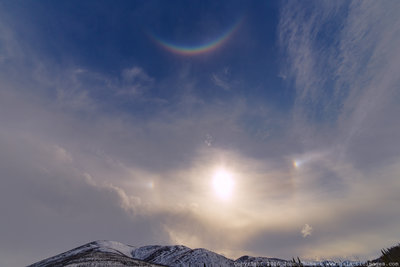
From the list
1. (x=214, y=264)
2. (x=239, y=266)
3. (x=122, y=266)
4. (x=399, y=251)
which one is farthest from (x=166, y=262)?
(x=399, y=251)

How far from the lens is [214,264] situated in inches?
7377

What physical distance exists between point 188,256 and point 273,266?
7466 centimetres

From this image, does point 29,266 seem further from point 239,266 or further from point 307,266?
point 307,266

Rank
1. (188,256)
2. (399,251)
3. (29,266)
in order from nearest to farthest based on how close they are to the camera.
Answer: (399,251)
(29,266)
(188,256)

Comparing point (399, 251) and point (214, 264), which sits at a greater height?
point (214, 264)

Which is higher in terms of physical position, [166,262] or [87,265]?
[166,262]

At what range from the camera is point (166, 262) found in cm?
19988

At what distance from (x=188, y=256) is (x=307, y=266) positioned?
336 feet

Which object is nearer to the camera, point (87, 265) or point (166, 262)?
point (87, 265)

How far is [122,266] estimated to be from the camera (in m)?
119

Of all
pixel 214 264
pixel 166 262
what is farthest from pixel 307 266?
pixel 166 262

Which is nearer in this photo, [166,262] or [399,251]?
[399,251]

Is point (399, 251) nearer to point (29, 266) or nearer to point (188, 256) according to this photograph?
point (188, 256)

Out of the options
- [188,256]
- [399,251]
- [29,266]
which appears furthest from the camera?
[188,256]
